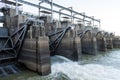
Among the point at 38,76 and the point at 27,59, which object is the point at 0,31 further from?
the point at 38,76

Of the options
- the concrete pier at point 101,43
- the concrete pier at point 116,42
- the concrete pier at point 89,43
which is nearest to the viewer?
the concrete pier at point 89,43

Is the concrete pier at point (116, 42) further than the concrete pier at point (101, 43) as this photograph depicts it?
Yes

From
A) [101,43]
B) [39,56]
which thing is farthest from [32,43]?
[101,43]

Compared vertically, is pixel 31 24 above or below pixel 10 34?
above

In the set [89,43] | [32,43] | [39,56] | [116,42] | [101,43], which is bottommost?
[116,42]

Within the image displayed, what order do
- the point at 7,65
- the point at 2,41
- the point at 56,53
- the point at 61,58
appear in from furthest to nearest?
the point at 56,53 < the point at 61,58 < the point at 2,41 < the point at 7,65

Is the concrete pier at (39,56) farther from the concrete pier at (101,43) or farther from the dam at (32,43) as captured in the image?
the concrete pier at (101,43)

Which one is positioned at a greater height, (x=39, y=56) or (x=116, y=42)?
(x=39, y=56)

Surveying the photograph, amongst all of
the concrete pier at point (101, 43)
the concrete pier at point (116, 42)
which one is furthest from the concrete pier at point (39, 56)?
the concrete pier at point (116, 42)

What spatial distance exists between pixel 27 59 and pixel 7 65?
205 cm

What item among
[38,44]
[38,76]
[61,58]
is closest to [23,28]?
[38,44]

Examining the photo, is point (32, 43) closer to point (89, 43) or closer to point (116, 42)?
point (89, 43)

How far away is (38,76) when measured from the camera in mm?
11195

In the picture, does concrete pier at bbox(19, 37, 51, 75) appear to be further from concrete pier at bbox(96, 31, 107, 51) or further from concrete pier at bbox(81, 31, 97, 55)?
concrete pier at bbox(96, 31, 107, 51)
